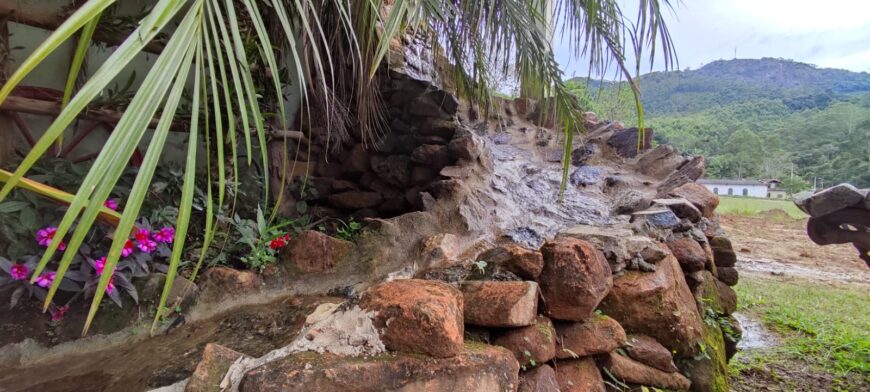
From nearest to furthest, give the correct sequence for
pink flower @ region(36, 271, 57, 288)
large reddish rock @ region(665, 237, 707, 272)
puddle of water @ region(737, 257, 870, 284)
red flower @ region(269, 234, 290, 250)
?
1. pink flower @ region(36, 271, 57, 288)
2. red flower @ region(269, 234, 290, 250)
3. large reddish rock @ region(665, 237, 707, 272)
4. puddle of water @ region(737, 257, 870, 284)

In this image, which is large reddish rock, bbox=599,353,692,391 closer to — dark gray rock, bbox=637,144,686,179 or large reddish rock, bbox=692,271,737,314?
large reddish rock, bbox=692,271,737,314

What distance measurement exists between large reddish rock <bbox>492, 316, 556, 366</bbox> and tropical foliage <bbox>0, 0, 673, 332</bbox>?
686 millimetres

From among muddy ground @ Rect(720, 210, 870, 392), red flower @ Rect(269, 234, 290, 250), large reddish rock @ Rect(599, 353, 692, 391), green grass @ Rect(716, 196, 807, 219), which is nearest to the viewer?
large reddish rock @ Rect(599, 353, 692, 391)

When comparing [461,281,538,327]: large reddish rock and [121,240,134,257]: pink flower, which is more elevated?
[121,240,134,257]: pink flower

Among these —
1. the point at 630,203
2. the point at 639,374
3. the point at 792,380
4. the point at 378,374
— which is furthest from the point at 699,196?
the point at 378,374

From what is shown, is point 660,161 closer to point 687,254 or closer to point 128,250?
point 687,254

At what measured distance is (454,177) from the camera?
2.02 m

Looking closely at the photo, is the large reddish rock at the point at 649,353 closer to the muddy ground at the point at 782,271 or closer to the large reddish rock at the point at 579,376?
the large reddish rock at the point at 579,376

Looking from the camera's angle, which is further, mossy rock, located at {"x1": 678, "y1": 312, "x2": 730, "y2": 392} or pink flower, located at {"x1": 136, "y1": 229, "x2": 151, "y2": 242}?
mossy rock, located at {"x1": 678, "y1": 312, "x2": 730, "y2": 392}

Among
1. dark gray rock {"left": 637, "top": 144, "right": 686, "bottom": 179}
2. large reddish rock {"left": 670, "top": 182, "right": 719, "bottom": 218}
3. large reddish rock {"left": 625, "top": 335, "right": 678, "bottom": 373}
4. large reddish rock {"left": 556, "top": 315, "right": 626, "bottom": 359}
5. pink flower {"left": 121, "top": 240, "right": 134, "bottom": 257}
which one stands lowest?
large reddish rock {"left": 625, "top": 335, "right": 678, "bottom": 373}

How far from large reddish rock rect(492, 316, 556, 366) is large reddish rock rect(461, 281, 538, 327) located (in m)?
0.03

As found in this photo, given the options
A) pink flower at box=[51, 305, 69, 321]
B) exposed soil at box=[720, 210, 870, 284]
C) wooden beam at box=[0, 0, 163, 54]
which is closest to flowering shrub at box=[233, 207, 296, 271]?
pink flower at box=[51, 305, 69, 321]

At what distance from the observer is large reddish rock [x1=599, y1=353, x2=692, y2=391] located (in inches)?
51.0

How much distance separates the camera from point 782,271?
5043 millimetres
